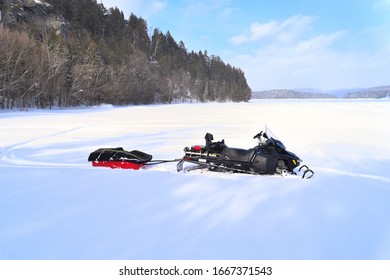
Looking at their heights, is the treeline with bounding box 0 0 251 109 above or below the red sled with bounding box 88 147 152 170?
above

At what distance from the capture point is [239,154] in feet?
15.0

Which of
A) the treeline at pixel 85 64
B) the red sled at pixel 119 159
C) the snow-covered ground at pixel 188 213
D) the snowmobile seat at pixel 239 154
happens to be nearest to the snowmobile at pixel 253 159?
the snowmobile seat at pixel 239 154

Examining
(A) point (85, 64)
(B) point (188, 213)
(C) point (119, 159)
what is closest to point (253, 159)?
(B) point (188, 213)

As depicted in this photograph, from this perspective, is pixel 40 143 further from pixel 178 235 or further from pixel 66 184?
pixel 178 235

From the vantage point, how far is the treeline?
81.1ft

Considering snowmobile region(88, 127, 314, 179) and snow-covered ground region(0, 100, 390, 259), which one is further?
snowmobile region(88, 127, 314, 179)

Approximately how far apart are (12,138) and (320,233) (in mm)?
9142

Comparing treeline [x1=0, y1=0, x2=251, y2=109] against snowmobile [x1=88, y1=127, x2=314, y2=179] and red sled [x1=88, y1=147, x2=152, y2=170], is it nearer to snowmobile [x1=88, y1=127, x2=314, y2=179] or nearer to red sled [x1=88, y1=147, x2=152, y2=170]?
red sled [x1=88, y1=147, x2=152, y2=170]

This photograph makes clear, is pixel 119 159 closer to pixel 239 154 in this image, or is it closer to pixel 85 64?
pixel 239 154

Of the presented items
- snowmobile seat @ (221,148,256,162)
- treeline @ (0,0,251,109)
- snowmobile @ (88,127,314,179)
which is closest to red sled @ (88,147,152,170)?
snowmobile @ (88,127,314,179)

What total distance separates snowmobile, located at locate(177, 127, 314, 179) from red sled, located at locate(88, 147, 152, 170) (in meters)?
0.77

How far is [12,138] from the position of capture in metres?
8.41

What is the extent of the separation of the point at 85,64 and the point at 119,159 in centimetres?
3110

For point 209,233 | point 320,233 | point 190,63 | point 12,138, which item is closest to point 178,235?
point 209,233
